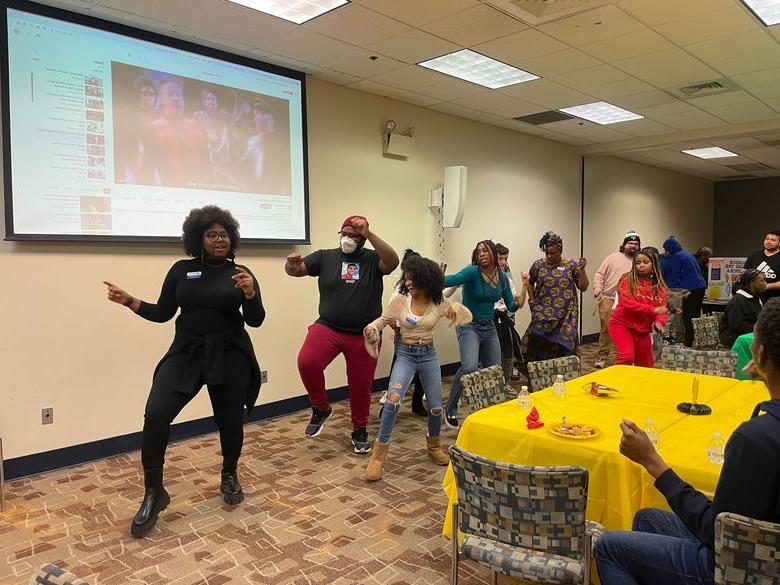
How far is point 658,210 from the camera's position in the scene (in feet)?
37.0

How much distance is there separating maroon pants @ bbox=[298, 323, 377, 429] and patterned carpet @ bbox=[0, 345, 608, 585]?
43 centimetres

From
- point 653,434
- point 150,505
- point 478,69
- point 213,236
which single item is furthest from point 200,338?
point 478,69

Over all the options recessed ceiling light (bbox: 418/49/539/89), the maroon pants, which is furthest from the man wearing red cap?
recessed ceiling light (bbox: 418/49/539/89)

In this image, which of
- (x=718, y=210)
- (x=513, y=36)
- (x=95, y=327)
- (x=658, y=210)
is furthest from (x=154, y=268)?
(x=718, y=210)

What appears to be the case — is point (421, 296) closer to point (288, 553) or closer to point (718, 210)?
point (288, 553)

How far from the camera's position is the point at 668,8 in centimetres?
386

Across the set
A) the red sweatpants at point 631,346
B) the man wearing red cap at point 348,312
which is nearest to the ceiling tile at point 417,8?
the man wearing red cap at point 348,312

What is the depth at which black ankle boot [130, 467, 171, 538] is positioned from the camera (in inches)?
115

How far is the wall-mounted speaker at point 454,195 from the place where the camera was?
629 cm

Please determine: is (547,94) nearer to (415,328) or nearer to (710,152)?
(415,328)

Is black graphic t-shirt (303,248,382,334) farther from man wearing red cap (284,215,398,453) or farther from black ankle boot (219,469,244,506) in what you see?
black ankle boot (219,469,244,506)

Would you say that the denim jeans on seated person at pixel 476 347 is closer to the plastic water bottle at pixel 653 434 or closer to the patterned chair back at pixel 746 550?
the plastic water bottle at pixel 653 434

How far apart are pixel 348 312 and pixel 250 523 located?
1559 millimetres

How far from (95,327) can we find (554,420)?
3.28 m
